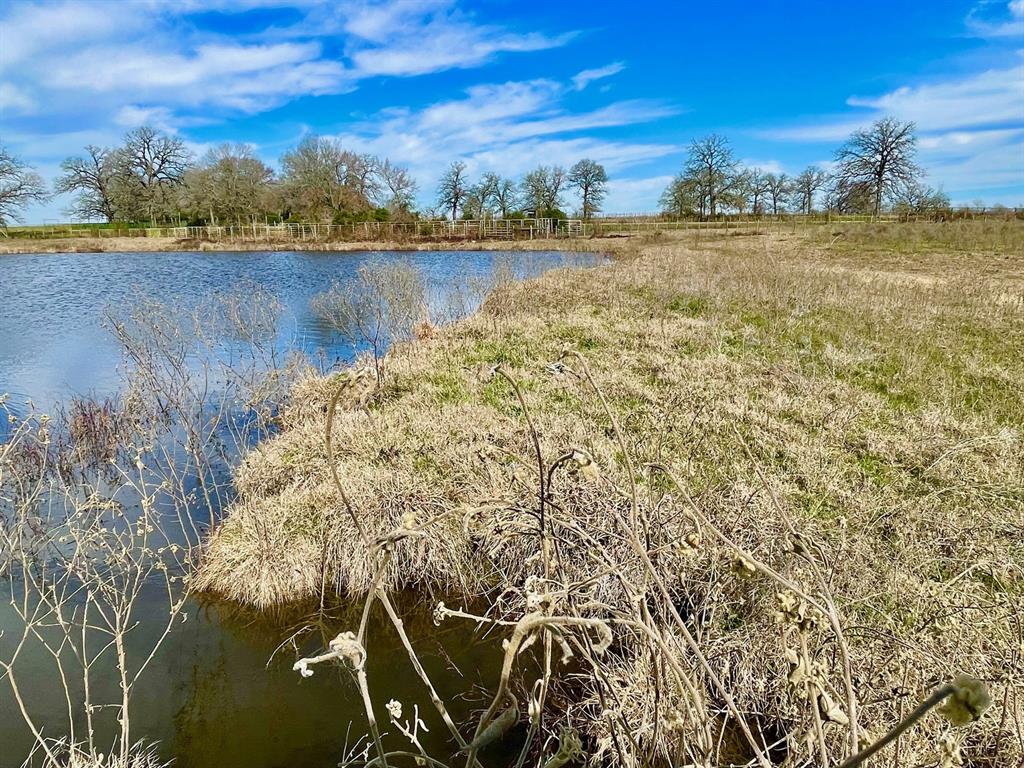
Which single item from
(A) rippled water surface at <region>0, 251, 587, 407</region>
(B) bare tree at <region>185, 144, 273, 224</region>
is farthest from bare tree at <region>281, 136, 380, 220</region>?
(A) rippled water surface at <region>0, 251, 587, 407</region>

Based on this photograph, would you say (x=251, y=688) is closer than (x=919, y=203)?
Yes

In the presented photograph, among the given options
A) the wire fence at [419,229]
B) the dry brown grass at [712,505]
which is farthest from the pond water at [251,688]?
the wire fence at [419,229]

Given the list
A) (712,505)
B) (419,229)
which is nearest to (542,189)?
(419,229)

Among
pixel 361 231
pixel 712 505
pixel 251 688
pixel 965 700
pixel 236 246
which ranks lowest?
pixel 251 688

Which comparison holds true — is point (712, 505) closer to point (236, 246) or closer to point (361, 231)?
point (236, 246)

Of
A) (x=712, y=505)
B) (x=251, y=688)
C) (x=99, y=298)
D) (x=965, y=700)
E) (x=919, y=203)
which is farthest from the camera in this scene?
(x=919, y=203)

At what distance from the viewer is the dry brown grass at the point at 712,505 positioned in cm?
227

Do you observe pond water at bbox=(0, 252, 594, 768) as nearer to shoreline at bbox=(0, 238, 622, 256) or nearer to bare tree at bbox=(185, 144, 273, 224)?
shoreline at bbox=(0, 238, 622, 256)

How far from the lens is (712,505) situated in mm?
3908

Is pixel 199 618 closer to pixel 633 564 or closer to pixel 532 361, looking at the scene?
pixel 633 564

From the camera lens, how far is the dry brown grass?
2.27m

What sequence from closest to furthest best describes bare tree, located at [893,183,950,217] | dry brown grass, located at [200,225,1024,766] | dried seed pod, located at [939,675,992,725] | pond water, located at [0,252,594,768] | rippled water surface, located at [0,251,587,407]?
1. dried seed pod, located at [939,675,992,725]
2. dry brown grass, located at [200,225,1024,766]
3. pond water, located at [0,252,594,768]
4. rippled water surface, located at [0,251,587,407]
5. bare tree, located at [893,183,950,217]

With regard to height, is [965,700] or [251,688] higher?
[965,700]

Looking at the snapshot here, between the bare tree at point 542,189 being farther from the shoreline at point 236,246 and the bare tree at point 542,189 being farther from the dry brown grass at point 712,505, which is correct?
the dry brown grass at point 712,505
